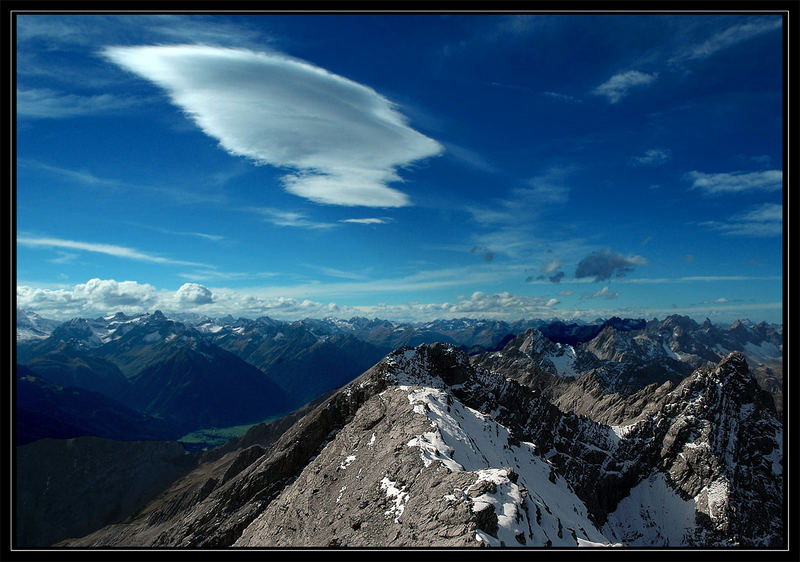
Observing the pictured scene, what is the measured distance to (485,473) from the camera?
3772 centimetres

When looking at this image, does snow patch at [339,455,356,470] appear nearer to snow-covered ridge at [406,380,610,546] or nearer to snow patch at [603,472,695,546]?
snow-covered ridge at [406,380,610,546]

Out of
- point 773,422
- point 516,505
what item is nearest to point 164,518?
point 516,505

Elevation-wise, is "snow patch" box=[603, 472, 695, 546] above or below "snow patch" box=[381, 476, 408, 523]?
below

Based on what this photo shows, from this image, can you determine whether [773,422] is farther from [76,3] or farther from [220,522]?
[76,3]

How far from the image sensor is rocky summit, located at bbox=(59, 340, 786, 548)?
3619cm

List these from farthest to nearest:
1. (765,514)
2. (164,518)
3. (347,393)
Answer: (164,518)
(765,514)
(347,393)

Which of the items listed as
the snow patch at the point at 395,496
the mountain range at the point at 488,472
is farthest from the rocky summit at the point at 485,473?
the mountain range at the point at 488,472

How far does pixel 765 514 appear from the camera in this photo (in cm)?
10600

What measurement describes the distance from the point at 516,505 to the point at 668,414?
132095 millimetres

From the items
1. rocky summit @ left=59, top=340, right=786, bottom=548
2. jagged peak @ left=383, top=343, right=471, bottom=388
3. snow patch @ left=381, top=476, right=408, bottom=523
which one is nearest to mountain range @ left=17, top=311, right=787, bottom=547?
snow patch @ left=381, top=476, right=408, bottom=523

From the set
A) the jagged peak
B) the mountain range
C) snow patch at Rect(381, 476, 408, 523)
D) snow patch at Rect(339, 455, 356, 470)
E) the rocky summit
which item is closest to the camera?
the rocky summit

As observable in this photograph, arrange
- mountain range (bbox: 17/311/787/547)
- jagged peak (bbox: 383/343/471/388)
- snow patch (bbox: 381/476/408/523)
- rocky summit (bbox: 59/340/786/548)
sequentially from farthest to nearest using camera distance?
1. jagged peak (bbox: 383/343/471/388)
2. snow patch (bbox: 381/476/408/523)
3. mountain range (bbox: 17/311/787/547)
4. rocky summit (bbox: 59/340/786/548)

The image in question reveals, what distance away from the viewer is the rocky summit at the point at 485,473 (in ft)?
119

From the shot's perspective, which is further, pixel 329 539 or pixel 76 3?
pixel 329 539
